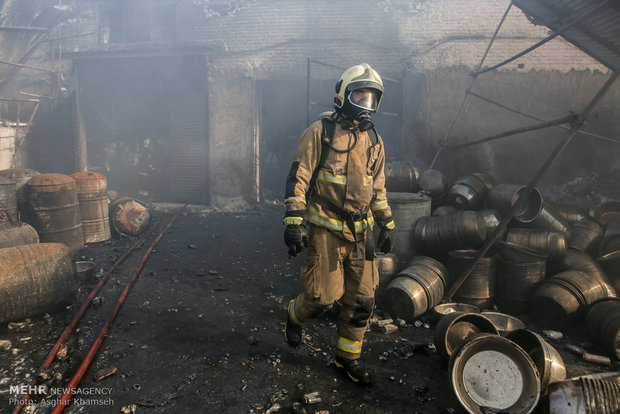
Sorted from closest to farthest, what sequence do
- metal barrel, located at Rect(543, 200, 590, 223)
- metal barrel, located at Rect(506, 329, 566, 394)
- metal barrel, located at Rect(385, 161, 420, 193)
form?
metal barrel, located at Rect(506, 329, 566, 394)
metal barrel, located at Rect(543, 200, 590, 223)
metal barrel, located at Rect(385, 161, 420, 193)

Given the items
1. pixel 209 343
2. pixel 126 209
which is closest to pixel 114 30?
pixel 126 209

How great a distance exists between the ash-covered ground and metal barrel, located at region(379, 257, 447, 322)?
158 millimetres

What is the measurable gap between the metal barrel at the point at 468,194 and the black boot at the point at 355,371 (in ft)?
12.2

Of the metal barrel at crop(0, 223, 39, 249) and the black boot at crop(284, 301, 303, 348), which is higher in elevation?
the black boot at crop(284, 301, 303, 348)

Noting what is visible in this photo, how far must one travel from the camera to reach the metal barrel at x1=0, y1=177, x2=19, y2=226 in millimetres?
5660

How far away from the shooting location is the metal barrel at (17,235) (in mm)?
5152

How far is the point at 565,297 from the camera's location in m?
4.00

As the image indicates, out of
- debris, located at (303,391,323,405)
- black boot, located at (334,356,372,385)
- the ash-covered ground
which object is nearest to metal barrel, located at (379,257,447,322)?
the ash-covered ground

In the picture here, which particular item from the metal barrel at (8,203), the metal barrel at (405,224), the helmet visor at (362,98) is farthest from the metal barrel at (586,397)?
the metal barrel at (8,203)

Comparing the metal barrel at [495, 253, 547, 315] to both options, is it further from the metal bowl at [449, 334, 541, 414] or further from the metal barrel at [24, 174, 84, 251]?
the metal barrel at [24, 174, 84, 251]

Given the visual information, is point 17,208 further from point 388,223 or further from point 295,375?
point 388,223

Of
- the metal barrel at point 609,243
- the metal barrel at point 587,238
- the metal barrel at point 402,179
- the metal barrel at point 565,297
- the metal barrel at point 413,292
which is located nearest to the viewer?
the metal barrel at point 565,297

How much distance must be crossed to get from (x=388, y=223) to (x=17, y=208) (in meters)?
6.10

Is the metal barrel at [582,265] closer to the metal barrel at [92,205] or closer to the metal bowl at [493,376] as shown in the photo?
the metal bowl at [493,376]
